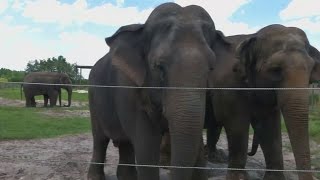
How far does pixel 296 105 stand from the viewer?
6.43 meters

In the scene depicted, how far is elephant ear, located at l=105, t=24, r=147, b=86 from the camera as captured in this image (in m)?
6.14

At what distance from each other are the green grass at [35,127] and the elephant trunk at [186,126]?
8.98 meters

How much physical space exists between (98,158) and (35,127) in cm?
A: 769

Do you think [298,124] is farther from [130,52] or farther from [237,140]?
[130,52]

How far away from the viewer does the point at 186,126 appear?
17.0 feet

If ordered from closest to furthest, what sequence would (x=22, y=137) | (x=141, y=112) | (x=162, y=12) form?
(x=162, y=12)
(x=141, y=112)
(x=22, y=137)

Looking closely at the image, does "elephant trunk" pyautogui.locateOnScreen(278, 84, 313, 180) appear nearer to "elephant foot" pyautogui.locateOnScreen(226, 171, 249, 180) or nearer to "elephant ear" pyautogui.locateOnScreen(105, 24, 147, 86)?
"elephant foot" pyautogui.locateOnScreen(226, 171, 249, 180)

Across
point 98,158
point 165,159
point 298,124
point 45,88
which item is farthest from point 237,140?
point 45,88

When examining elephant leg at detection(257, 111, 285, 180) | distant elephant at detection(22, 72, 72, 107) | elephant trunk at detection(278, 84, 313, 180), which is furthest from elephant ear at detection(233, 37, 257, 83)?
distant elephant at detection(22, 72, 72, 107)

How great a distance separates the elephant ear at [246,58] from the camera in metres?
7.61

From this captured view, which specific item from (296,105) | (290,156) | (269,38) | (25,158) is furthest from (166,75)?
(290,156)

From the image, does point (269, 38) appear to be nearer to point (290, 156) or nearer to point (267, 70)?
point (267, 70)

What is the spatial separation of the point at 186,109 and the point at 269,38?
2.62m

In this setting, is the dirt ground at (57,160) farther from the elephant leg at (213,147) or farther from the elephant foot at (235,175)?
the elephant foot at (235,175)
